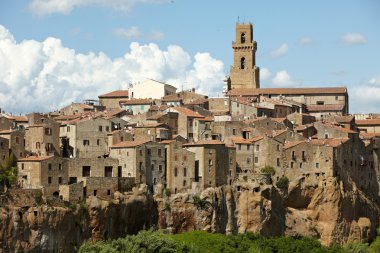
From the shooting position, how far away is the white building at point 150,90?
130m

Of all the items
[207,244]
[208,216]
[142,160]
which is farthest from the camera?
[208,216]

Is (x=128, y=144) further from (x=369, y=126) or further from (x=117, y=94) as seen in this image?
(x=369, y=126)

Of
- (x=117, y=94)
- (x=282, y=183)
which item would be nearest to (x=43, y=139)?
(x=282, y=183)

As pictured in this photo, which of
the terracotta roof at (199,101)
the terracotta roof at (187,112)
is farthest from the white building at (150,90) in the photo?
the terracotta roof at (187,112)

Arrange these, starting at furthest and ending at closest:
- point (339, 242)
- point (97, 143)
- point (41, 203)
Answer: point (339, 242)
point (97, 143)
point (41, 203)

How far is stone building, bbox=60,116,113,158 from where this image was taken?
330 ft

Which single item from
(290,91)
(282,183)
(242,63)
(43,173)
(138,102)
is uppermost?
(242,63)

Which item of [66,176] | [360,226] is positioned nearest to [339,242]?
[360,226]

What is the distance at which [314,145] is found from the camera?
10569 centimetres

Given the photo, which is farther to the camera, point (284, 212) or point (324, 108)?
point (324, 108)

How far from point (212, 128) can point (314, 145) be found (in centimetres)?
978

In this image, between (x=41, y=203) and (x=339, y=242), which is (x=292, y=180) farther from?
(x=41, y=203)

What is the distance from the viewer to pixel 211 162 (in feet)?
330

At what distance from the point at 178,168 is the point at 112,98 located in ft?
115
